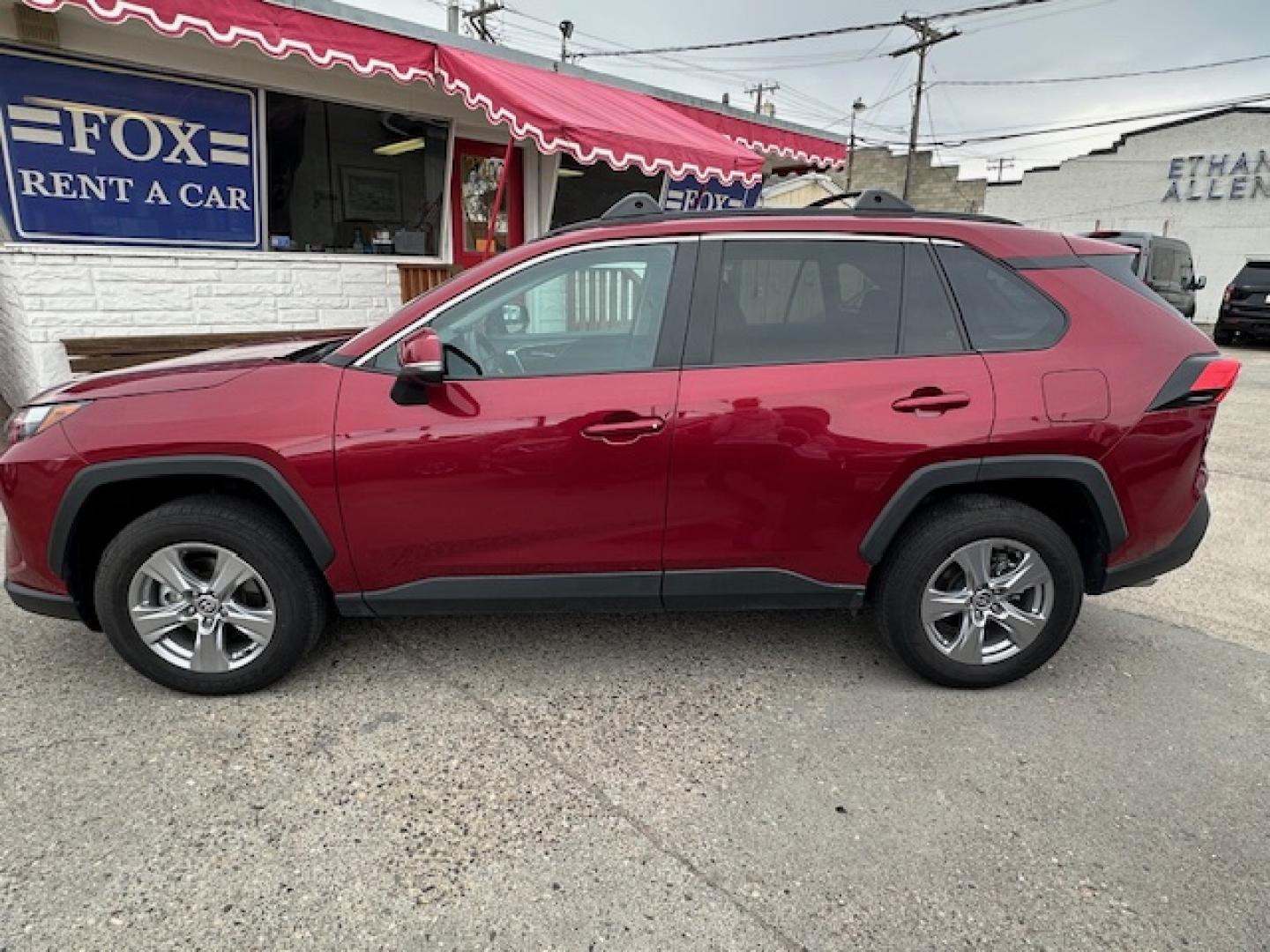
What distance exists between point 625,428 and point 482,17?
103 ft

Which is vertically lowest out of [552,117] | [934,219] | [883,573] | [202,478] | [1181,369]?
[883,573]

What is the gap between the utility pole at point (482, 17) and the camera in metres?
28.2

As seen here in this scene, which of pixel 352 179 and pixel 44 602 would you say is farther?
pixel 352 179

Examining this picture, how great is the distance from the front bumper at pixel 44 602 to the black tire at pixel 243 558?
135mm

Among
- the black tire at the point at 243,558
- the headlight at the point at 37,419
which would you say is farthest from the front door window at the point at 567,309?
the headlight at the point at 37,419

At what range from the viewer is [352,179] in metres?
7.36

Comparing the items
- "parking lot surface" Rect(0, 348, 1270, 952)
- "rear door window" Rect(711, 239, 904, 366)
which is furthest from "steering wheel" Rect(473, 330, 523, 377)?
"parking lot surface" Rect(0, 348, 1270, 952)

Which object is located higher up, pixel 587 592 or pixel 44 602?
pixel 587 592

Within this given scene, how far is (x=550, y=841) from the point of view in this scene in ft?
7.34

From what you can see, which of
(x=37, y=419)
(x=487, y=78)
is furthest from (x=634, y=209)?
(x=487, y=78)

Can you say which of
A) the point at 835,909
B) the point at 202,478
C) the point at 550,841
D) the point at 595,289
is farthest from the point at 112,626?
the point at 835,909

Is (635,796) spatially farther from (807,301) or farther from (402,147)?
(402,147)

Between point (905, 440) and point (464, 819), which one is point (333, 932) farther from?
point (905, 440)

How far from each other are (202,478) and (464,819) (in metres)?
1.54
